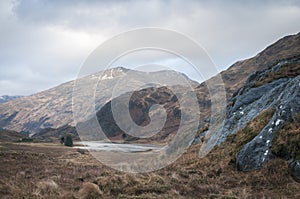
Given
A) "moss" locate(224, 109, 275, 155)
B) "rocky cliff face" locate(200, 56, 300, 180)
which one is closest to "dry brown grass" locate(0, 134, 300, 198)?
"rocky cliff face" locate(200, 56, 300, 180)

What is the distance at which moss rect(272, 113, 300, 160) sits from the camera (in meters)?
16.4

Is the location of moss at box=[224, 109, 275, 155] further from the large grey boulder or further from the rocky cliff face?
the large grey boulder

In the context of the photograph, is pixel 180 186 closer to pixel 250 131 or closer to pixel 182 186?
pixel 182 186

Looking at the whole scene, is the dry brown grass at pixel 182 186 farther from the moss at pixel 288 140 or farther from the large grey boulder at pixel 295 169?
the moss at pixel 288 140

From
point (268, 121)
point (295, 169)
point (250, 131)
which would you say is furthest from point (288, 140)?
point (250, 131)

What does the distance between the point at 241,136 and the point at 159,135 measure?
127 metres

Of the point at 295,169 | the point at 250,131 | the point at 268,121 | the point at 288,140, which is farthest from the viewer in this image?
the point at 250,131

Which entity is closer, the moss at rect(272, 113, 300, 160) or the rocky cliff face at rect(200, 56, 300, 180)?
the moss at rect(272, 113, 300, 160)

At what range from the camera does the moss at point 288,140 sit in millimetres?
16403

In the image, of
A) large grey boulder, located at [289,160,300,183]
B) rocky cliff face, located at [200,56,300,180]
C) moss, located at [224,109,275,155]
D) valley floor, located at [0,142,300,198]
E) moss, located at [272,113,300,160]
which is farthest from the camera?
moss, located at [224,109,275,155]

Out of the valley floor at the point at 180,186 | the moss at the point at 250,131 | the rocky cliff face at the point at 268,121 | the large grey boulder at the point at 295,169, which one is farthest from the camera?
the moss at the point at 250,131

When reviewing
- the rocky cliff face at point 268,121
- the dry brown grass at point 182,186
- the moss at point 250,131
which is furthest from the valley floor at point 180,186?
the moss at point 250,131

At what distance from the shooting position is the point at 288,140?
17203mm

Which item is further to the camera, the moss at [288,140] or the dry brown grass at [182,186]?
the moss at [288,140]
